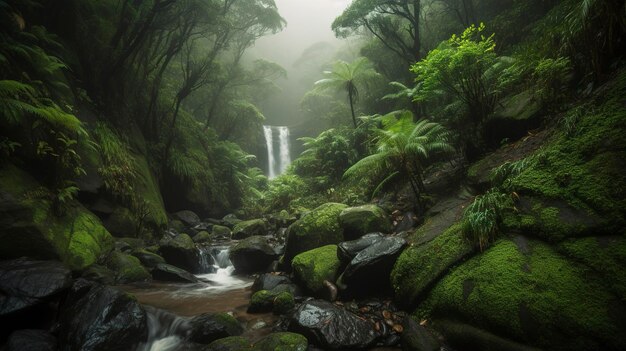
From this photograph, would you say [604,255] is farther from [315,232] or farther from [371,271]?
[315,232]

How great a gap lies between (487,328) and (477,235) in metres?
1.05

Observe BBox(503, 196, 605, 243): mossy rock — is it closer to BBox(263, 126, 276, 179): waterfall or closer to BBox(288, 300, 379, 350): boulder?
BBox(288, 300, 379, 350): boulder

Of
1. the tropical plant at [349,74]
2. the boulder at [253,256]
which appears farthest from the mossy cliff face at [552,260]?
the tropical plant at [349,74]

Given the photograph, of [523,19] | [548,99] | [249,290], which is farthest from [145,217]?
[523,19]

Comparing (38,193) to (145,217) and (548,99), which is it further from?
(548,99)

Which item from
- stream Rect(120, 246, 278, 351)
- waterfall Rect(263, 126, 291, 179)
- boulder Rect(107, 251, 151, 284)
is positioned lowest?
stream Rect(120, 246, 278, 351)

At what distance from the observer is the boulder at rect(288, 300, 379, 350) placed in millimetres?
3328

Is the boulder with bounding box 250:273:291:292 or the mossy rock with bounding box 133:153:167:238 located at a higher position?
the mossy rock with bounding box 133:153:167:238

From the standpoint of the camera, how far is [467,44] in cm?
533

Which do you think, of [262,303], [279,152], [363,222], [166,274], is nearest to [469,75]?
[363,222]

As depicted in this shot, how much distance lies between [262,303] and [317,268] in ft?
3.33

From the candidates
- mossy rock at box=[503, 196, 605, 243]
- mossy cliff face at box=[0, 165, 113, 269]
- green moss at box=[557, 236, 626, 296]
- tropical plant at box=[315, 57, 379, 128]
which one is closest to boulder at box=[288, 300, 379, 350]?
mossy rock at box=[503, 196, 605, 243]

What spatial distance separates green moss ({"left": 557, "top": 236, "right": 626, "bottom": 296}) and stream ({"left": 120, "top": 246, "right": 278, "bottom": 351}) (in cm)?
359

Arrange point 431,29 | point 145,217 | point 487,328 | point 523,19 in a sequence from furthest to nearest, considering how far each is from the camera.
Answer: point 431,29
point 523,19
point 145,217
point 487,328
